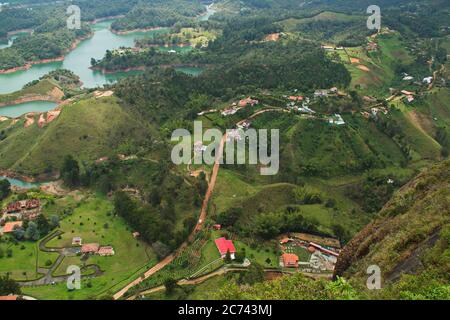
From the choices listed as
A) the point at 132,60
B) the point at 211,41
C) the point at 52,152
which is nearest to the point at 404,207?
the point at 52,152

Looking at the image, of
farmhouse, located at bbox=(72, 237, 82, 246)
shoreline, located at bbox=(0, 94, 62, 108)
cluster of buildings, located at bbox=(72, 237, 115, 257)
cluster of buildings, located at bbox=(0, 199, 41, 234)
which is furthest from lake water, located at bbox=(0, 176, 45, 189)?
→ shoreline, located at bbox=(0, 94, 62, 108)

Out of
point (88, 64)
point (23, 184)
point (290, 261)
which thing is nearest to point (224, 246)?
point (290, 261)

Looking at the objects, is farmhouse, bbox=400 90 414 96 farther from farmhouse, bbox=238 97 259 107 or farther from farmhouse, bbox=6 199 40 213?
farmhouse, bbox=6 199 40 213

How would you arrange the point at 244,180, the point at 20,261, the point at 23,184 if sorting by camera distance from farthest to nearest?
1. the point at 23,184
2. the point at 244,180
3. the point at 20,261

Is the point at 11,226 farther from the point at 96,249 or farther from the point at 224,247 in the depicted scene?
the point at 224,247

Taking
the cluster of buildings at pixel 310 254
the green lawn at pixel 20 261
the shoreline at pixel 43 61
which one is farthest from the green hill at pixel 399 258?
the shoreline at pixel 43 61

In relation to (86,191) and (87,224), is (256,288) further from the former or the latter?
(86,191)
